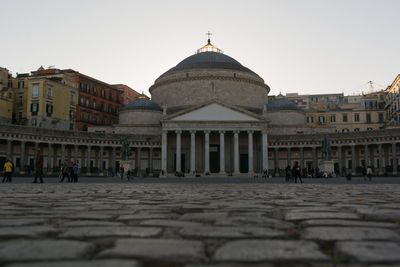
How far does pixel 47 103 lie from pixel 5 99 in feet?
19.9

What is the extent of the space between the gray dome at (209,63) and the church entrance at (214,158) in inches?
612

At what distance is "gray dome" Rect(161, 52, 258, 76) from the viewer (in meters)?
66.7

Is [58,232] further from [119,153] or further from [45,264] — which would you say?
[119,153]

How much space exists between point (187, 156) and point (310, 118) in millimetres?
34202

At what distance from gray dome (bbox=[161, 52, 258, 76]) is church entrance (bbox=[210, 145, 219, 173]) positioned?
1555cm

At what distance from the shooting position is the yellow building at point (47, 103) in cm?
5788

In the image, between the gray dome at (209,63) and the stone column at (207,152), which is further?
the gray dome at (209,63)

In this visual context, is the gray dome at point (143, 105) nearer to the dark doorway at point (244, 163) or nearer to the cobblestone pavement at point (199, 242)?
the dark doorway at point (244, 163)

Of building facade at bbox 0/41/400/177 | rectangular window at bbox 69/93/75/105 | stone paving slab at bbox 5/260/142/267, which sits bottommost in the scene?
stone paving slab at bbox 5/260/142/267

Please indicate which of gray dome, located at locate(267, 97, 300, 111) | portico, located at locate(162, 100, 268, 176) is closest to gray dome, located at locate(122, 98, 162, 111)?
portico, located at locate(162, 100, 268, 176)

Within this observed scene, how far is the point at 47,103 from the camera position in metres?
58.5

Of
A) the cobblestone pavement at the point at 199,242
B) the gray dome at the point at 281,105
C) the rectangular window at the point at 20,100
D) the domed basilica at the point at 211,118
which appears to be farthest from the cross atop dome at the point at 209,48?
the cobblestone pavement at the point at 199,242

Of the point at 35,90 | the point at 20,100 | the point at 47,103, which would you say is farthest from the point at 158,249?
the point at 20,100

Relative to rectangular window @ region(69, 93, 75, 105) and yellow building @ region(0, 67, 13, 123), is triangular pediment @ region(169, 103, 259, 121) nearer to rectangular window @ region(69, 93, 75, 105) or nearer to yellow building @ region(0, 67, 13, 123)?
rectangular window @ region(69, 93, 75, 105)
